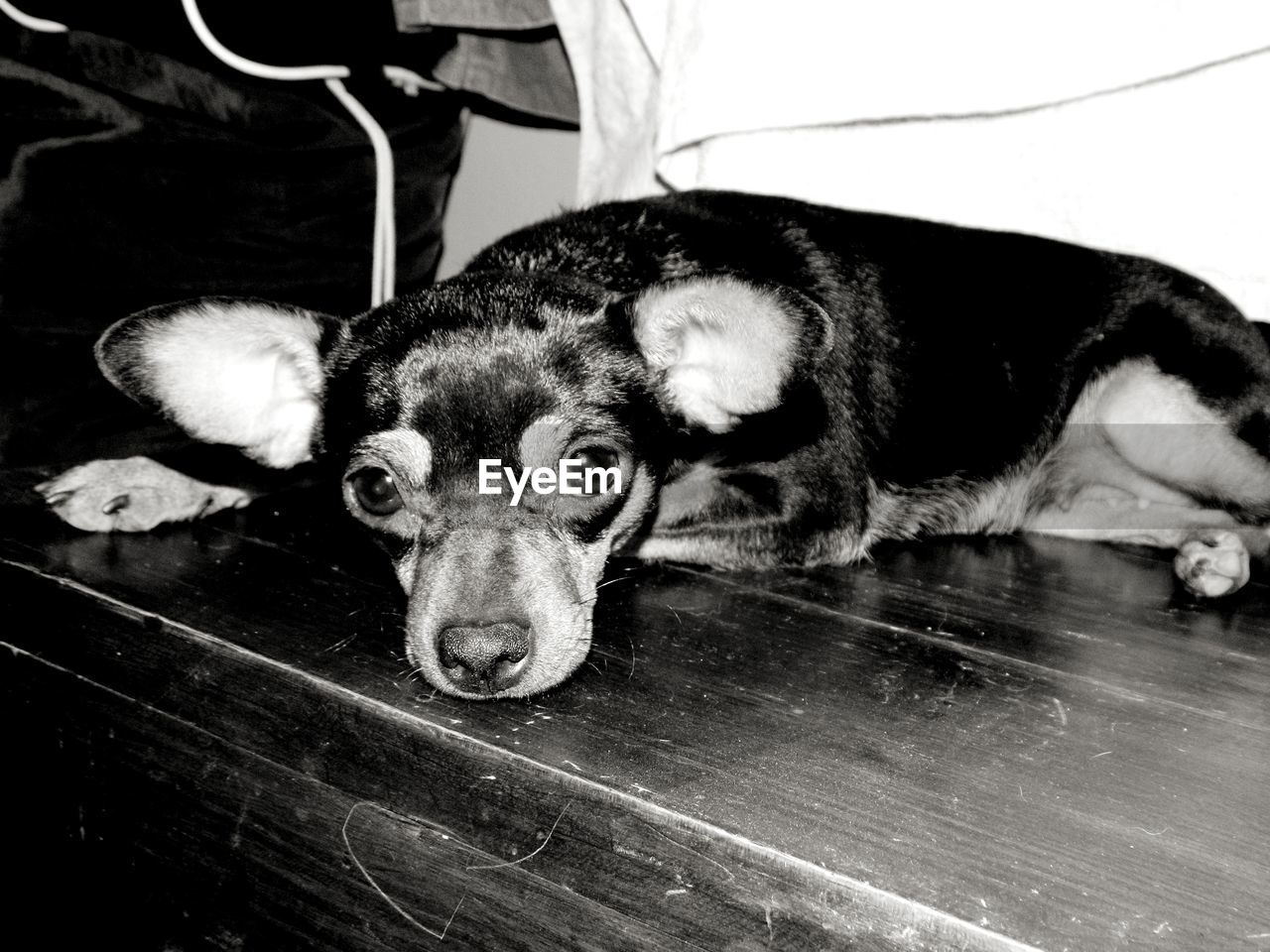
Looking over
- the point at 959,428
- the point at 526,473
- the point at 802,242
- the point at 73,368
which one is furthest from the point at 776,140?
the point at 73,368

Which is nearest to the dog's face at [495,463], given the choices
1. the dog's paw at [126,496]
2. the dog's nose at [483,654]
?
the dog's nose at [483,654]

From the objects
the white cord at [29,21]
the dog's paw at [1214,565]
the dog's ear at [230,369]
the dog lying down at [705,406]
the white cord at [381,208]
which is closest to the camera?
the dog lying down at [705,406]

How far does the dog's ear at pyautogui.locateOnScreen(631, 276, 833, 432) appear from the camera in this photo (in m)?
1.52

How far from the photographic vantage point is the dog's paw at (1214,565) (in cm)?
187

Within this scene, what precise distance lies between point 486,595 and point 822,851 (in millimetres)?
573

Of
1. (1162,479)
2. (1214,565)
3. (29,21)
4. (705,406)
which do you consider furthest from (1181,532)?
(29,21)

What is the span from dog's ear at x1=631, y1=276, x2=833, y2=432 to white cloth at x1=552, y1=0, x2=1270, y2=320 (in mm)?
437

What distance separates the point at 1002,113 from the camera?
1792mm

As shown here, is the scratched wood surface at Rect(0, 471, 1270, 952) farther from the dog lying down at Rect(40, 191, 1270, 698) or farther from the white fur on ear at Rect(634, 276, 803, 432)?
the white fur on ear at Rect(634, 276, 803, 432)

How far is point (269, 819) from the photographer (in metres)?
1.32

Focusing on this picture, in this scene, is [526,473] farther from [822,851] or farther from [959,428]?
[959,428]

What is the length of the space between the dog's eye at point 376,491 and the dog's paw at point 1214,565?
1443 millimetres

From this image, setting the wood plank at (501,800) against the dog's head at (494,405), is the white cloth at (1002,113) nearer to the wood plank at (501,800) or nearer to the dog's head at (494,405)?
the dog's head at (494,405)

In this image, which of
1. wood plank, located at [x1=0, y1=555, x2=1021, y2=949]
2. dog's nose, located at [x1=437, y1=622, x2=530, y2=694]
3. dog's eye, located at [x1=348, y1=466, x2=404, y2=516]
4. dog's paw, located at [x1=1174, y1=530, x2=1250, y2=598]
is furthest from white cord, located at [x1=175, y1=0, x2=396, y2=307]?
dog's paw, located at [x1=1174, y1=530, x2=1250, y2=598]
